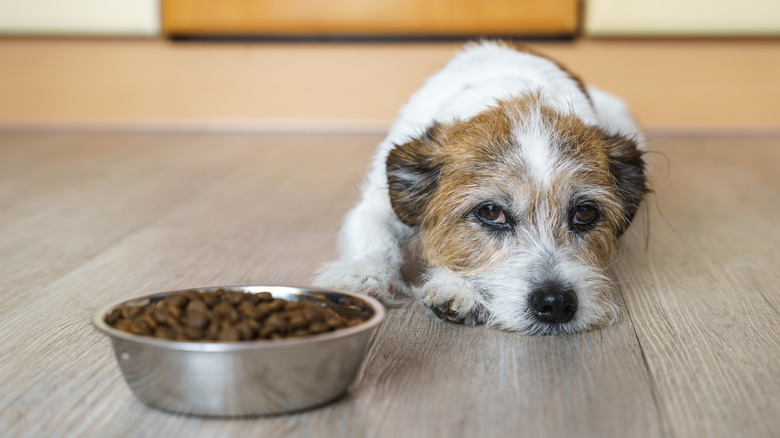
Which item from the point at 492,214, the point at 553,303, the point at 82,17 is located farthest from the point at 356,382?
the point at 82,17

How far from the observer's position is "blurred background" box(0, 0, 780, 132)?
4715 mm

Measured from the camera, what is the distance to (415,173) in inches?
80.3

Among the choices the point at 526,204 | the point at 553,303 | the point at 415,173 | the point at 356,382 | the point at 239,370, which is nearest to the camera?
the point at 239,370

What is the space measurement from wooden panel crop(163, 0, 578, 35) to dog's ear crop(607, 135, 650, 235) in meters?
2.79

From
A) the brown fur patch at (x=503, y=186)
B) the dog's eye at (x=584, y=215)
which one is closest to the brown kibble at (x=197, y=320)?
the brown fur patch at (x=503, y=186)

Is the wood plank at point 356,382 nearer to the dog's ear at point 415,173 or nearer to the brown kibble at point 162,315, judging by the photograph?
the brown kibble at point 162,315

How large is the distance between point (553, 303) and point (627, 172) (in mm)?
471

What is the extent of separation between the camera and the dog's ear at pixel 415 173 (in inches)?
79.5

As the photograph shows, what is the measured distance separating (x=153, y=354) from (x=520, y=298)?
2.73 ft

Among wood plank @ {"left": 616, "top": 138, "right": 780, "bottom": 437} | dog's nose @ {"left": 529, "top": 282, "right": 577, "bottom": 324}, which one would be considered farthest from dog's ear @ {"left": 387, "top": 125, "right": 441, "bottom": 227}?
Answer: wood plank @ {"left": 616, "top": 138, "right": 780, "bottom": 437}

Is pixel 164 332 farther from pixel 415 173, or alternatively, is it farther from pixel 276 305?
pixel 415 173

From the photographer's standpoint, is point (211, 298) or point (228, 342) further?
point (211, 298)

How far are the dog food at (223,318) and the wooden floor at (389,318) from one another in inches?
5.2

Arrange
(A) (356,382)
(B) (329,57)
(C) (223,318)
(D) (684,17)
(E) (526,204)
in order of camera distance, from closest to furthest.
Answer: (C) (223,318), (A) (356,382), (E) (526,204), (D) (684,17), (B) (329,57)
